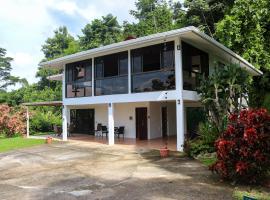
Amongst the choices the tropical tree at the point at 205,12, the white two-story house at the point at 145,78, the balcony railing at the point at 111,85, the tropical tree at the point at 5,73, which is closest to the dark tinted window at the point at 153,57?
the white two-story house at the point at 145,78

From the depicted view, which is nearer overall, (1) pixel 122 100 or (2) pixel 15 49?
(1) pixel 122 100

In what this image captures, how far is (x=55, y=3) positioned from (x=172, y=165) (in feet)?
38.8

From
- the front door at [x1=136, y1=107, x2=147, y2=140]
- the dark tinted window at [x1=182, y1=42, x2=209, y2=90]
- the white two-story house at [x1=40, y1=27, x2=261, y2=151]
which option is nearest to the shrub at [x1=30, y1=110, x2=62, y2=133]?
the white two-story house at [x1=40, y1=27, x2=261, y2=151]

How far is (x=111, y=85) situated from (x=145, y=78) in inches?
107

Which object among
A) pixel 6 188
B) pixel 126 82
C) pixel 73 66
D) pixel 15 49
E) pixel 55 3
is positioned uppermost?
pixel 15 49

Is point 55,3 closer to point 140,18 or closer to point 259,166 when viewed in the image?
point 259,166

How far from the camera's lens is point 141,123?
20062 mm

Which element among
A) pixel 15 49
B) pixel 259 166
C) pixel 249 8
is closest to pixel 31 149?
pixel 259 166

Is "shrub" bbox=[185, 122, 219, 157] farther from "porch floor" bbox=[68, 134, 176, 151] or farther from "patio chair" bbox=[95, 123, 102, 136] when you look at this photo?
"patio chair" bbox=[95, 123, 102, 136]

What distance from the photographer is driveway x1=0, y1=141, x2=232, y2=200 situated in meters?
7.80

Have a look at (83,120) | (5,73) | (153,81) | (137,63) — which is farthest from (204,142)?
(5,73)

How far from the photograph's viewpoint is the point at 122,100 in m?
16.5

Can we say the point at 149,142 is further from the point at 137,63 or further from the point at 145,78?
the point at 137,63

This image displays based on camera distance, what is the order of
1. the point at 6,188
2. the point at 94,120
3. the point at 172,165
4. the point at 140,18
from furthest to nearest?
the point at 140,18
the point at 94,120
the point at 172,165
the point at 6,188
